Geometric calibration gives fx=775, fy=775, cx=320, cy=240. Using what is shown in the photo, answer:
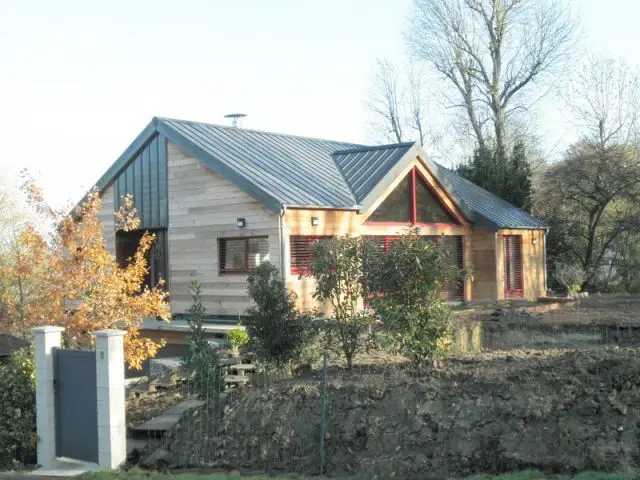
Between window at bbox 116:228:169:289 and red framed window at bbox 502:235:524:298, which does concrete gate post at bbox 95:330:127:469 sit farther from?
red framed window at bbox 502:235:524:298

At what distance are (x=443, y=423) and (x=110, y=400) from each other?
4.26 metres

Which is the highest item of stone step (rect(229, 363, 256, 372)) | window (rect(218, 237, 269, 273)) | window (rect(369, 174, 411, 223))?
window (rect(369, 174, 411, 223))

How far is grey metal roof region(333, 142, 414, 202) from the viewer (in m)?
20.5

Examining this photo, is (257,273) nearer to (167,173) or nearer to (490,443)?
(490,443)

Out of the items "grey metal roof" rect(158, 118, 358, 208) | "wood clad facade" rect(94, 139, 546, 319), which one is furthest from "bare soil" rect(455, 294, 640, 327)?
"grey metal roof" rect(158, 118, 358, 208)

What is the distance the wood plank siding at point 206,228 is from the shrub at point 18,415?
7101mm

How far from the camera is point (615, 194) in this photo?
91.7ft

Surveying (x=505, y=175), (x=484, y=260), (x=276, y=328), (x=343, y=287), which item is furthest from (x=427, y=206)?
(x=276, y=328)

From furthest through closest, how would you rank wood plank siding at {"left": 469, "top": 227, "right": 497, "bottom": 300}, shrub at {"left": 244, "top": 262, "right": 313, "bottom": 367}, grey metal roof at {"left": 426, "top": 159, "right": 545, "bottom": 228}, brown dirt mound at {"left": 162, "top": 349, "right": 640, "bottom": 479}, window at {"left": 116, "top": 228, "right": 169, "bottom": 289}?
wood plank siding at {"left": 469, "top": 227, "right": 497, "bottom": 300}, grey metal roof at {"left": 426, "top": 159, "right": 545, "bottom": 228}, window at {"left": 116, "top": 228, "right": 169, "bottom": 289}, shrub at {"left": 244, "top": 262, "right": 313, "bottom": 367}, brown dirt mound at {"left": 162, "top": 349, "right": 640, "bottom": 479}

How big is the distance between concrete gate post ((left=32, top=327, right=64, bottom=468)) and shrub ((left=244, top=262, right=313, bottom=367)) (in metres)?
2.94

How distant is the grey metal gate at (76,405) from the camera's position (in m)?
10.4

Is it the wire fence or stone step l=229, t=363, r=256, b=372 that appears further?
stone step l=229, t=363, r=256, b=372

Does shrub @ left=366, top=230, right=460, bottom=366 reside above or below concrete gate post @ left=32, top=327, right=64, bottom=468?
above

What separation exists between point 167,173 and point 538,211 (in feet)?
53.4
